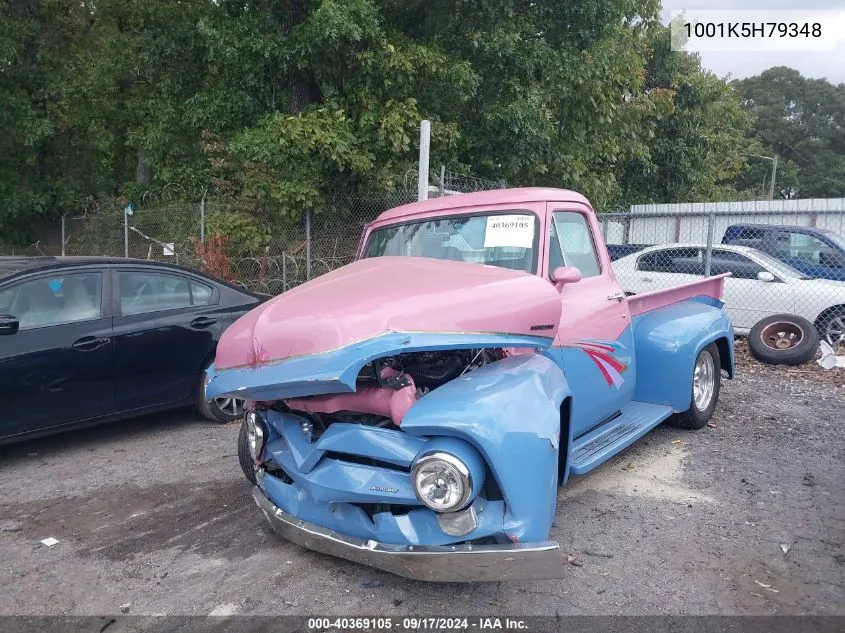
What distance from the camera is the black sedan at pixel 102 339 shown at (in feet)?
16.2

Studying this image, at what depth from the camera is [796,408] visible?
667 cm

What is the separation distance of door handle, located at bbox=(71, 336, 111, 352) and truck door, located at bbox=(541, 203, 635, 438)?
3531 millimetres

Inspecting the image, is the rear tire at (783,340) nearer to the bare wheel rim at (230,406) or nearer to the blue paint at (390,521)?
the bare wheel rim at (230,406)

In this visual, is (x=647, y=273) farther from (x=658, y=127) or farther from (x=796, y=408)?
(x=658, y=127)

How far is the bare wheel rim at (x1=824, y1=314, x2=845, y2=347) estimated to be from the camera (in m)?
9.10

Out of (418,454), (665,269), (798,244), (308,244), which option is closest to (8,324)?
(418,454)

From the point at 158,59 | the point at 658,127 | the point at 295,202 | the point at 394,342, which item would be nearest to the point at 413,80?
the point at 295,202

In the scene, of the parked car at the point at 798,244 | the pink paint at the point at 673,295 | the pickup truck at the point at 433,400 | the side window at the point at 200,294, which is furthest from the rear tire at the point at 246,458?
the parked car at the point at 798,244

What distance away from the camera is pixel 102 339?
17.4 ft

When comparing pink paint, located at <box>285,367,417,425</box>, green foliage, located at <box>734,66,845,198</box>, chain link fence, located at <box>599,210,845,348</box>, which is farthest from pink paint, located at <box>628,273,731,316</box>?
green foliage, located at <box>734,66,845,198</box>

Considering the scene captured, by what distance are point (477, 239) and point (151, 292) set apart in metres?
3.16

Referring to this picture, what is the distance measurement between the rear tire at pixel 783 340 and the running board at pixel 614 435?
435cm

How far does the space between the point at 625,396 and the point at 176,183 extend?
1224 cm

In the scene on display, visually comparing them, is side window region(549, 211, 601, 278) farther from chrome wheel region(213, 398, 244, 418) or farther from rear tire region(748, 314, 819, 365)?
rear tire region(748, 314, 819, 365)
